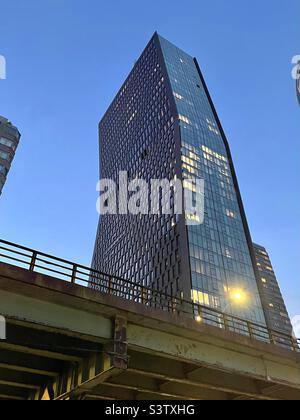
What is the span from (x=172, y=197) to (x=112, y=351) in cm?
8767

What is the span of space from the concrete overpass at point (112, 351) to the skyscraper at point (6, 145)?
76.9 metres

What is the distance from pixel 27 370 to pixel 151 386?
5718mm

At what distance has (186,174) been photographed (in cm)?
10144

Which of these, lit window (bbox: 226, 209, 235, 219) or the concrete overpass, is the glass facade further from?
the concrete overpass

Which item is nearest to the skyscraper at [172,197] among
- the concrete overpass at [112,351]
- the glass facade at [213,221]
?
the glass facade at [213,221]

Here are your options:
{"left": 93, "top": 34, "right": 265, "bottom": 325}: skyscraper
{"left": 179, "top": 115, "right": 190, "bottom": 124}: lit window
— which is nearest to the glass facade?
{"left": 179, "top": 115, "right": 190, "bottom": 124}: lit window

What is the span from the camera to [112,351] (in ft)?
47.5

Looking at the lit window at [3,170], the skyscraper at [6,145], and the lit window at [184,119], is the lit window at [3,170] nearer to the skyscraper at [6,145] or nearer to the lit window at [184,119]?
the skyscraper at [6,145]

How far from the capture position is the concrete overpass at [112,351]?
13.9 m

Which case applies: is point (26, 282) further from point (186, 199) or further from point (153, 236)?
point (153, 236)

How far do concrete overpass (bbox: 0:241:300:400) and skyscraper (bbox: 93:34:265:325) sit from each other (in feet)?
197

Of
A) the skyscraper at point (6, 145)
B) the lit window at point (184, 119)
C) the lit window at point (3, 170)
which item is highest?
the lit window at point (184, 119)

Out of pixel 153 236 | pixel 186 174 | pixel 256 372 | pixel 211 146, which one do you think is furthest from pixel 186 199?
pixel 256 372

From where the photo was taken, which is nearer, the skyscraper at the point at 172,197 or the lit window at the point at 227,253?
the skyscraper at the point at 172,197
